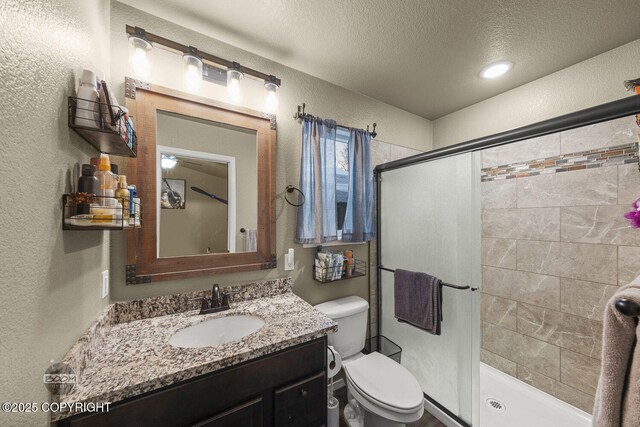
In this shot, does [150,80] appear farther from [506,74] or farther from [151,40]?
[506,74]

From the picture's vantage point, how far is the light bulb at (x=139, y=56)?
1.15m

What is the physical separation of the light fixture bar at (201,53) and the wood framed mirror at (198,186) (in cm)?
21

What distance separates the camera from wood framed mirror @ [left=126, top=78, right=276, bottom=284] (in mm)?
1219

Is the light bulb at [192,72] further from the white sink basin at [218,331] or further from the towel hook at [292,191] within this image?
the white sink basin at [218,331]

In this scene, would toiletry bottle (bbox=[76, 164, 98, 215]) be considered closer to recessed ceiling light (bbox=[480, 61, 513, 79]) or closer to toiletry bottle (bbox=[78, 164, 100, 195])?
toiletry bottle (bbox=[78, 164, 100, 195])

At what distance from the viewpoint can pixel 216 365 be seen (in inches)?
33.6

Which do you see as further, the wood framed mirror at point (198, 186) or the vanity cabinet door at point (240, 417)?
the wood framed mirror at point (198, 186)

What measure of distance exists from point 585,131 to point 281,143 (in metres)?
2.06

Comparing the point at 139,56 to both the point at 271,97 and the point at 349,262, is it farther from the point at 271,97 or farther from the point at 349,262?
the point at 349,262

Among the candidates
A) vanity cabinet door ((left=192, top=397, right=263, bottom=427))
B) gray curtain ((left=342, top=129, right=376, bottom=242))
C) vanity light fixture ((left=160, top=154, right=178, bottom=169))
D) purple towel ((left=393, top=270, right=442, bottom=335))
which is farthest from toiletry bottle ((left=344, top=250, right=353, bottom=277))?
vanity light fixture ((left=160, top=154, right=178, bottom=169))

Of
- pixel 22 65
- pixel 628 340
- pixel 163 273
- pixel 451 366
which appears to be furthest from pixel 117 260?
pixel 451 366

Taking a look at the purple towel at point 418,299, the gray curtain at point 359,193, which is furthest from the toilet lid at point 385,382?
the gray curtain at point 359,193

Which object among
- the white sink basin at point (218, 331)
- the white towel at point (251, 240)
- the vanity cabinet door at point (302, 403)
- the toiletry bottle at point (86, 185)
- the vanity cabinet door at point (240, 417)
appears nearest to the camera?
the toiletry bottle at point (86, 185)

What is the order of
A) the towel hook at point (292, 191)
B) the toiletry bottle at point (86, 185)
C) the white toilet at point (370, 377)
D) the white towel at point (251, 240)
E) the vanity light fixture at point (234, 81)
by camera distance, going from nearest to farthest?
the toiletry bottle at point (86, 185) → the white toilet at point (370, 377) → the vanity light fixture at point (234, 81) → the white towel at point (251, 240) → the towel hook at point (292, 191)
